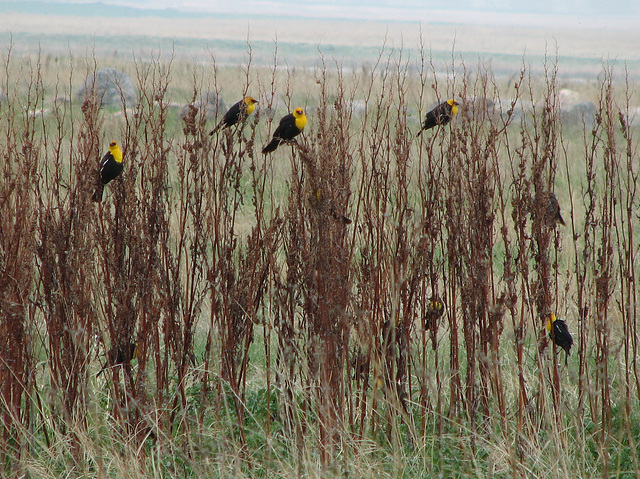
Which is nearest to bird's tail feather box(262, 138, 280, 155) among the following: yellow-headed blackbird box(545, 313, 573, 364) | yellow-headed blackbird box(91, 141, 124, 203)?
yellow-headed blackbird box(91, 141, 124, 203)

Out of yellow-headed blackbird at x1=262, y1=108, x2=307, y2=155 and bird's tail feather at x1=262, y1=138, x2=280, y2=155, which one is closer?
bird's tail feather at x1=262, y1=138, x2=280, y2=155

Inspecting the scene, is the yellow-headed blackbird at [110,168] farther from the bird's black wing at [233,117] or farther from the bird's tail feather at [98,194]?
the bird's black wing at [233,117]

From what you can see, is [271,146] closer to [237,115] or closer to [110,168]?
[237,115]

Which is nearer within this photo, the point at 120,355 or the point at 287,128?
the point at 120,355

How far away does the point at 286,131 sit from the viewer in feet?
13.0

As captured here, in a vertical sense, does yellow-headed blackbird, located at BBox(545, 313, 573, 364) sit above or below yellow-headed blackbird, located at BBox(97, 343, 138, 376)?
above

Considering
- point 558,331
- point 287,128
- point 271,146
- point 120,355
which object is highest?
point 287,128

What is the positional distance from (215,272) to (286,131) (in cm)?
118

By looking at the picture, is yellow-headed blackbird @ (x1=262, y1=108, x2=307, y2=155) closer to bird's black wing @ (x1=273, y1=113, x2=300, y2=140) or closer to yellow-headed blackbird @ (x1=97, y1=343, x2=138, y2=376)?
bird's black wing @ (x1=273, y1=113, x2=300, y2=140)

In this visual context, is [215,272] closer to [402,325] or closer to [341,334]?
[341,334]

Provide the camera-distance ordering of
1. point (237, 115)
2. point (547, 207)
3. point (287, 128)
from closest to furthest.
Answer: point (547, 207) → point (237, 115) → point (287, 128)

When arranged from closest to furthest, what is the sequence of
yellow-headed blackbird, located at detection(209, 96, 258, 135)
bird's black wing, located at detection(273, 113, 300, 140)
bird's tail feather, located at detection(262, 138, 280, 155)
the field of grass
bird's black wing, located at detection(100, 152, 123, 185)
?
the field of grass → bird's black wing, located at detection(100, 152, 123, 185) → yellow-headed blackbird, located at detection(209, 96, 258, 135) → bird's tail feather, located at detection(262, 138, 280, 155) → bird's black wing, located at detection(273, 113, 300, 140)

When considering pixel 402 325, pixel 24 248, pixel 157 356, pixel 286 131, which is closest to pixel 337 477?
pixel 402 325

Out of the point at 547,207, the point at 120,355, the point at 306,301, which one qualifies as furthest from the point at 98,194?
the point at 547,207
